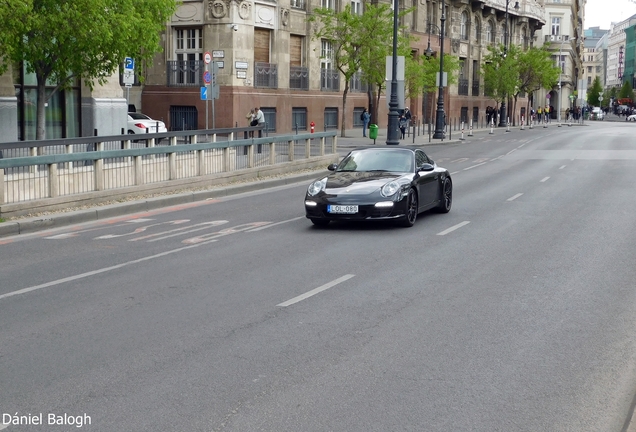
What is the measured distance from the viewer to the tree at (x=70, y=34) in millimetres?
23172

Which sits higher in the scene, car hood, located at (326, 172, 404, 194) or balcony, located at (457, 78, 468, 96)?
balcony, located at (457, 78, 468, 96)

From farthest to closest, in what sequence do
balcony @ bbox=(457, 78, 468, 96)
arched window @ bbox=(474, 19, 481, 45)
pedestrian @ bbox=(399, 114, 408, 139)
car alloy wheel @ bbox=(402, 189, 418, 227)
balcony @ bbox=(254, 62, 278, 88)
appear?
arched window @ bbox=(474, 19, 481, 45), balcony @ bbox=(457, 78, 468, 96), pedestrian @ bbox=(399, 114, 408, 139), balcony @ bbox=(254, 62, 278, 88), car alloy wheel @ bbox=(402, 189, 418, 227)

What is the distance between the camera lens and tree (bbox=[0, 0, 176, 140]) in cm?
2317

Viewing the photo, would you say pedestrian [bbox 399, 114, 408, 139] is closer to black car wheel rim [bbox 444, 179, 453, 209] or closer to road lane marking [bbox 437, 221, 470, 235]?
black car wheel rim [bbox 444, 179, 453, 209]

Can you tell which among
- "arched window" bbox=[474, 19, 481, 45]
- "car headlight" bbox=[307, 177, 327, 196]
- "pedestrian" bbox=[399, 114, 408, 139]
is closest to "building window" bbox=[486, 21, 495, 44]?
"arched window" bbox=[474, 19, 481, 45]

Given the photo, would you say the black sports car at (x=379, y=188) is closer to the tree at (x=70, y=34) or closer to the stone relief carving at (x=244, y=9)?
the tree at (x=70, y=34)

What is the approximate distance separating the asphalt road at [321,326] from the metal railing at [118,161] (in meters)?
1.32

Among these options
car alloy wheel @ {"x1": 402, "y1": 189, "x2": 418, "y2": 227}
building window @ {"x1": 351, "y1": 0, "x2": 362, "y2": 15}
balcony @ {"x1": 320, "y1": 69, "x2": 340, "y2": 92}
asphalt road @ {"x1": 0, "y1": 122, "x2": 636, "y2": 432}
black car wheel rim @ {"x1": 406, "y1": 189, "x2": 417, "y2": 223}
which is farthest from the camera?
building window @ {"x1": 351, "y1": 0, "x2": 362, "y2": 15}

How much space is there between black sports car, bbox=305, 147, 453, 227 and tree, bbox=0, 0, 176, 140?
33.9ft

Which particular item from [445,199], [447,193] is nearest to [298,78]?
[447,193]

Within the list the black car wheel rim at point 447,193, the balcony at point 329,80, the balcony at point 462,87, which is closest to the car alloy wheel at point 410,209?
the black car wheel rim at point 447,193

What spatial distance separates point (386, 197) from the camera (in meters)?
14.8

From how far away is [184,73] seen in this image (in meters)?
47.5

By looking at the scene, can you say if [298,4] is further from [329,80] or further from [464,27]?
[464,27]
